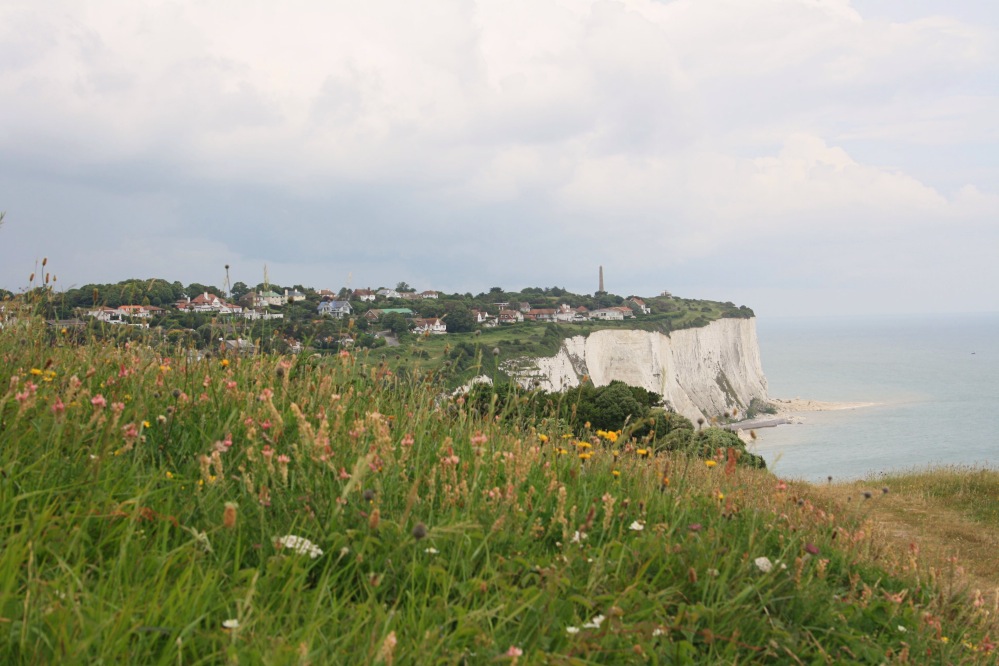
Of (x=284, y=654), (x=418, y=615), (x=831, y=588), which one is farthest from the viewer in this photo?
(x=831, y=588)

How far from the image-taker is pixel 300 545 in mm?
2988

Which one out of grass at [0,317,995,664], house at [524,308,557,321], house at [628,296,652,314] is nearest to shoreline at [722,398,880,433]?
house at [628,296,652,314]

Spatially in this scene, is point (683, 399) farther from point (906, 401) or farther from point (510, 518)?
point (510, 518)

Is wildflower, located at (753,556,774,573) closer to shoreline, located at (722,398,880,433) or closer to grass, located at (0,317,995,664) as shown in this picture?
grass, located at (0,317,995,664)

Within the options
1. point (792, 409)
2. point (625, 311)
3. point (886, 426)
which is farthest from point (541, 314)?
point (886, 426)

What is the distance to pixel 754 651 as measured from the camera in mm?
3199

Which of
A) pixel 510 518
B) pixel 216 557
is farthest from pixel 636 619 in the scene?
pixel 216 557

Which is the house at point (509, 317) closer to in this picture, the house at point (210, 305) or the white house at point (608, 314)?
the white house at point (608, 314)

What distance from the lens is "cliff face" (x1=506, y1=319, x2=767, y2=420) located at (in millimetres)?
91750

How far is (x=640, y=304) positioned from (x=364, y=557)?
130 meters

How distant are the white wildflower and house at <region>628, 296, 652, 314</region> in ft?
405

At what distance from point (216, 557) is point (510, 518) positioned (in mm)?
1375

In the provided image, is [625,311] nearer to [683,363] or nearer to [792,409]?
[683,363]

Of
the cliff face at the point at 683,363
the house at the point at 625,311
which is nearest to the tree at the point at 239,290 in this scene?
the cliff face at the point at 683,363
